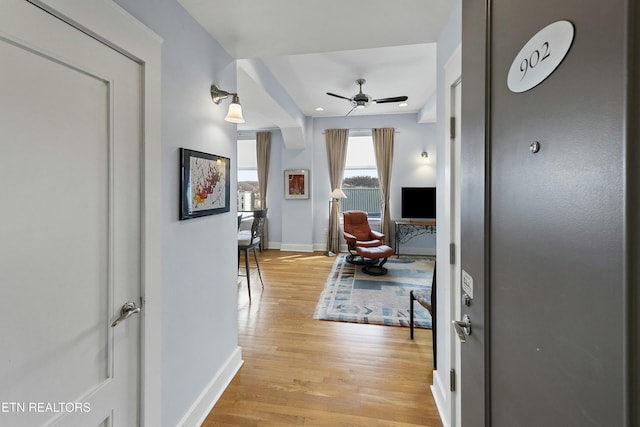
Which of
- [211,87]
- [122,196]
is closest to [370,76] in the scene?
[211,87]

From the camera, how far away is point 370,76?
394cm

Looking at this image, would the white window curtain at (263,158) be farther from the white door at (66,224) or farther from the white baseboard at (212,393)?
the white door at (66,224)

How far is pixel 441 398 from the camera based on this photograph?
1.73 metres

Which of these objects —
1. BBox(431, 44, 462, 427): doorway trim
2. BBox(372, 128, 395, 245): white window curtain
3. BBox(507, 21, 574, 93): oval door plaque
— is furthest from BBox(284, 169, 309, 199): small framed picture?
BBox(507, 21, 574, 93): oval door plaque

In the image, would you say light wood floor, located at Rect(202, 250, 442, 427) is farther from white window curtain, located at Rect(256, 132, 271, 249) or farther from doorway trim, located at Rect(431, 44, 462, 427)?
white window curtain, located at Rect(256, 132, 271, 249)

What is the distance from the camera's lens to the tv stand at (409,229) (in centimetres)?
557

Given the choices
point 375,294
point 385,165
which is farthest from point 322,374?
point 385,165

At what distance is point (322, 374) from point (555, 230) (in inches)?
77.8

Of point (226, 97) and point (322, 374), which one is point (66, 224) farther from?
point (322, 374)

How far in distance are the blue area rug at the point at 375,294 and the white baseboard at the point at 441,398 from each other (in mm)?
1011

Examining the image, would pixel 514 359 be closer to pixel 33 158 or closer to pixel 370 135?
pixel 33 158

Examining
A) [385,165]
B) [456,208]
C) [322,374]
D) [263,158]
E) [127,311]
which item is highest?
[263,158]

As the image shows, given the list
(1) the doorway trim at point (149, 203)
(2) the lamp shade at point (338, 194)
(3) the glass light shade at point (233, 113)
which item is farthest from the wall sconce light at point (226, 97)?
(2) the lamp shade at point (338, 194)

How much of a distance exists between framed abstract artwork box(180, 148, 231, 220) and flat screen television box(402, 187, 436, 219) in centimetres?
462
